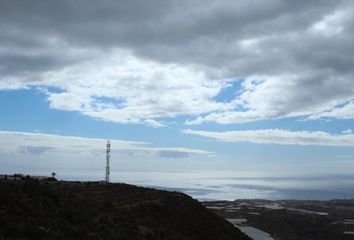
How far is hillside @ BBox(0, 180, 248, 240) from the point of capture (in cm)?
1916

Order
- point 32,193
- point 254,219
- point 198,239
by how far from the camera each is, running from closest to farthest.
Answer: point 32,193, point 198,239, point 254,219

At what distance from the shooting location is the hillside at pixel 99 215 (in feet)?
62.8

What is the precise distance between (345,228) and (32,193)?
95.5 meters

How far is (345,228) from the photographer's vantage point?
107688 millimetres

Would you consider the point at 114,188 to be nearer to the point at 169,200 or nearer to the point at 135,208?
the point at 169,200

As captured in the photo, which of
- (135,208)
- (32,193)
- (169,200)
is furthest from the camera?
(169,200)

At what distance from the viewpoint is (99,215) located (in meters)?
29.6

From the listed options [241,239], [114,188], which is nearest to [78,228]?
[241,239]

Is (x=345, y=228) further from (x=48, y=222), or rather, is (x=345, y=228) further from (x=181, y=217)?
(x=48, y=222)

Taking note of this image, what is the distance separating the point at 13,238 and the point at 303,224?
10015 cm

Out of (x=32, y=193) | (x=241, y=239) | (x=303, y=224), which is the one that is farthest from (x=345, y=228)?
(x=32, y=193)

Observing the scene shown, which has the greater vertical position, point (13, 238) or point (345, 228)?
point (13, 238)

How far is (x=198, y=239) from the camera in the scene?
130 ft

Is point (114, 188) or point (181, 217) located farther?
point (114, 188)
